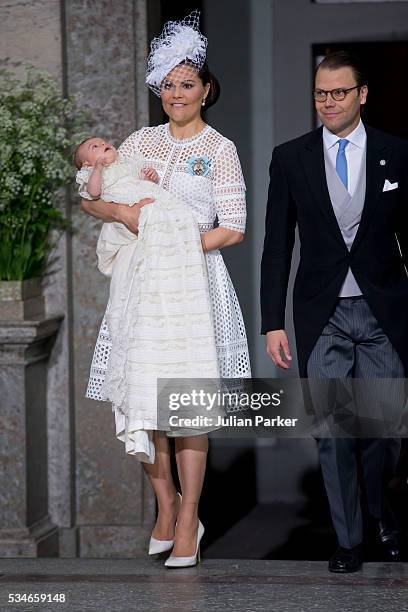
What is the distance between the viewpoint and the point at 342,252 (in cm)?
435

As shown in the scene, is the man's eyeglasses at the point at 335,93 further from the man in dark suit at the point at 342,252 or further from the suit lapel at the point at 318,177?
the suit lapel at the point at 318,177

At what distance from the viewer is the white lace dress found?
4.47 m

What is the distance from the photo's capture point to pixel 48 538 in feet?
19.3

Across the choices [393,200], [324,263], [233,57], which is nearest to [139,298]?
[324,263]

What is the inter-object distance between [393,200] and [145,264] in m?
0.84

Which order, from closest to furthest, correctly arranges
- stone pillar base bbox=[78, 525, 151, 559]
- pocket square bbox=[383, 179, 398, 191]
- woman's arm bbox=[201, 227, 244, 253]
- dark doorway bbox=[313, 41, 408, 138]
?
pocket square bbox=[383, 179, 398, 191] < woman's arm bbox=[201, 227, 244, 253] < stone pillar base bbox=[78, 525, 151, 559] < dark doorway bbox=[313, 41, 408, 138]

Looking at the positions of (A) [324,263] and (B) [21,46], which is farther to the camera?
(B) [21,46]

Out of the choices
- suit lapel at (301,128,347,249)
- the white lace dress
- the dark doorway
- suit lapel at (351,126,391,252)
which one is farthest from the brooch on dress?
the dark doorway

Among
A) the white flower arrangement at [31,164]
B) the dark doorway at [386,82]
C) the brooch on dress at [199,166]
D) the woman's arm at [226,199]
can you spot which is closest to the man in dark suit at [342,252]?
the woman's arm at [226,199]

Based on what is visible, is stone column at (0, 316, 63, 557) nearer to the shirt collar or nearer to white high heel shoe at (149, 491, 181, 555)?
white high heel shoe at (149, 491, 181, 555)

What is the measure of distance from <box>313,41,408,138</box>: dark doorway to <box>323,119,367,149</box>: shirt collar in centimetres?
251

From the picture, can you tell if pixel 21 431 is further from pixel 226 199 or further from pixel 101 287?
pixel 226 199

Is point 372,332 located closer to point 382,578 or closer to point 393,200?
point 393,200

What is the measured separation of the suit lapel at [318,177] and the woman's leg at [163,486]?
0.95m
